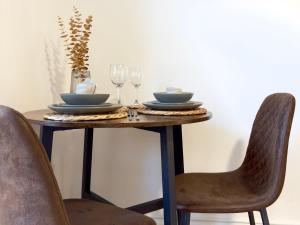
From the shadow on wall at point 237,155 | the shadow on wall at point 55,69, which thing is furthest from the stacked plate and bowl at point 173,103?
the shadow on wall at point 55,69

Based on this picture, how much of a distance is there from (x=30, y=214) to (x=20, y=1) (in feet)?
4.45

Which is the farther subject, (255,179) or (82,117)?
(255,179)

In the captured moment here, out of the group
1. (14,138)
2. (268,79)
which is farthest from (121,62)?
(14,138)

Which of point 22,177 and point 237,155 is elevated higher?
point 22,177

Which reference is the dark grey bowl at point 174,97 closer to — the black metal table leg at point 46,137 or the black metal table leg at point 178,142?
the black metal table leg at point 178,142

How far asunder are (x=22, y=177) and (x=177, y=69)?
1445 millimetres

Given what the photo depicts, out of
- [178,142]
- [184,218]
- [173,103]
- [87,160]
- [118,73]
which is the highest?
[118,73]

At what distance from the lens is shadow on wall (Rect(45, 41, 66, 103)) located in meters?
1.99

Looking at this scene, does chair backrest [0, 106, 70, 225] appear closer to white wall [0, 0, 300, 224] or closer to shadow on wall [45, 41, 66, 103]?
white wall [0, 0, 300, 224]

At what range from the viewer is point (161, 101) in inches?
57.0

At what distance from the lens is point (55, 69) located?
2.04 meters

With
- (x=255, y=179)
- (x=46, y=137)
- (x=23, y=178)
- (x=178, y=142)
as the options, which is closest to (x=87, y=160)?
(x=178, y=142)

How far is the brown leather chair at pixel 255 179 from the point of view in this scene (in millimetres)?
1320

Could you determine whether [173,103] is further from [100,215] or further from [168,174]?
[100,215]
